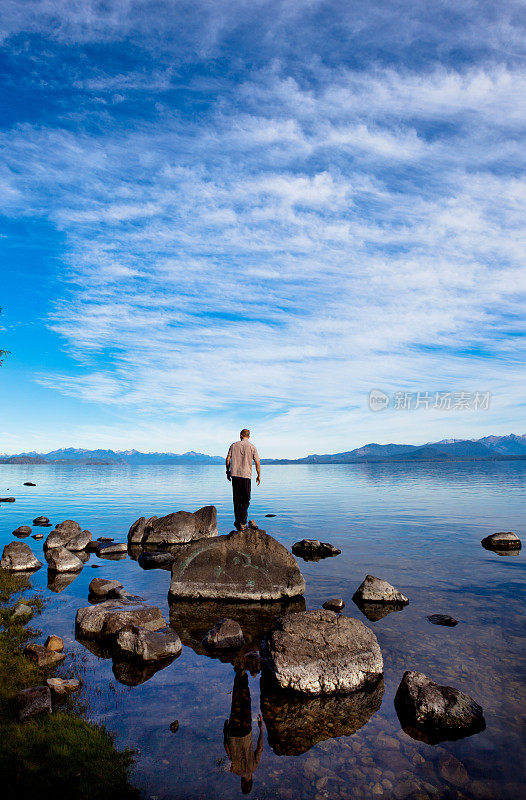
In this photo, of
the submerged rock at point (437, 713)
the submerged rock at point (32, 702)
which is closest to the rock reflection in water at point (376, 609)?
the submerged rock at point (437, 713)

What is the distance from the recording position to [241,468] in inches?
750

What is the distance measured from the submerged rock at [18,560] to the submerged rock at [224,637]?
41.7 ft

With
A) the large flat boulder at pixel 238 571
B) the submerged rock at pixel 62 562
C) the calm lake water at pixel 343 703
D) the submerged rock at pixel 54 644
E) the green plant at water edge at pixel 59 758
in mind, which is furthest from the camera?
the submerged rock at pixel 62 562

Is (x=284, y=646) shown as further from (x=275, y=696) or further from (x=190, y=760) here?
(x=190, y=760)

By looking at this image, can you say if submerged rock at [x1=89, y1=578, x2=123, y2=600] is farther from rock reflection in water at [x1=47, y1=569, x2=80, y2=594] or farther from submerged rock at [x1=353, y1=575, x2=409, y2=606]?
submerged rock at [x1=353, y1=575, x2=409, y2=606]

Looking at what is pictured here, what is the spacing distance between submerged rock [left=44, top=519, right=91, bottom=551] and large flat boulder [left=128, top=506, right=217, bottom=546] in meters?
2.82

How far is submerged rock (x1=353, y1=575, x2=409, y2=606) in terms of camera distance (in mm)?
14930

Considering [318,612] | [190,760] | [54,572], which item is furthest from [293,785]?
[54,572]

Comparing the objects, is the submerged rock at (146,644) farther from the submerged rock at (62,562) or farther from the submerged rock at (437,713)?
the submerged rock at (62,562)

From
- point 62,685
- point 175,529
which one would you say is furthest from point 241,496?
point 62,685

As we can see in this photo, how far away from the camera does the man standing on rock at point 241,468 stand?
752 inches

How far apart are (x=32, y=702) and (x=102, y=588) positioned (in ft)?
29.0

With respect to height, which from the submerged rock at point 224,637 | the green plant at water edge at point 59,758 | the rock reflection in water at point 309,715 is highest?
the green plant at water edge at point 59,758

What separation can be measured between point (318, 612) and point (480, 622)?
236 inches
